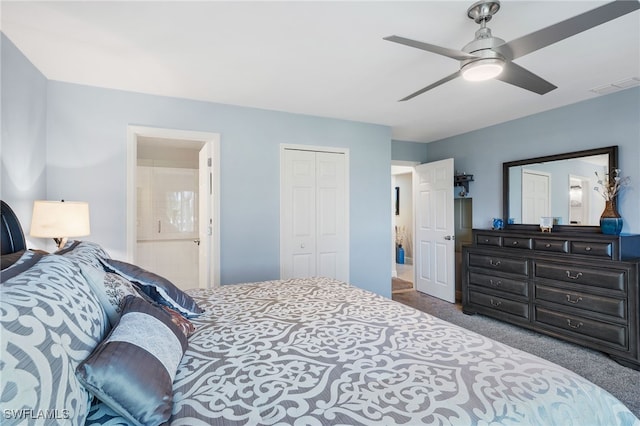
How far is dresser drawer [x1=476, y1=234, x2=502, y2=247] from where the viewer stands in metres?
3.74

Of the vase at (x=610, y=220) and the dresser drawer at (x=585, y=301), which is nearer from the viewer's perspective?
the dresser drawer at (x=585, y=301)

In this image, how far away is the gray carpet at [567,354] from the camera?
2.31 m

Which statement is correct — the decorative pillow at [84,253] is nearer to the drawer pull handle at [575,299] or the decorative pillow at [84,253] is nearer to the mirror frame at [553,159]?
the drawer pull handle at [575,299]

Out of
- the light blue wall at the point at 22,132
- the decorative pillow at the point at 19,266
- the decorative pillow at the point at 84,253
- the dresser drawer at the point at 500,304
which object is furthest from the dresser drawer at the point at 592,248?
the light blue wall at the point at 22,132

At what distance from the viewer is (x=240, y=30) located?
201cm

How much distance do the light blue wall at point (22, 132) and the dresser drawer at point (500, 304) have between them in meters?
4.57

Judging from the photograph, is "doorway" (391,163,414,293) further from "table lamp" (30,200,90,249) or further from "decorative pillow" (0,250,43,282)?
"decorative pillow" (0,250,43,282)

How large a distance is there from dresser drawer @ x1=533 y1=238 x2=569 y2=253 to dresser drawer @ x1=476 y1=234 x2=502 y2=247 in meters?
0.40

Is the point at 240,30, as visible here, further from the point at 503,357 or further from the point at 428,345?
the point at 503,357

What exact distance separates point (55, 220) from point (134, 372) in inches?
76.7

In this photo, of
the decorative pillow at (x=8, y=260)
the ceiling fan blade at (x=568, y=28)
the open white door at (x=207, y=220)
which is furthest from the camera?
the open white door at (x=207, y=220)

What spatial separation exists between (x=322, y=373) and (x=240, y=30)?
2.06 m

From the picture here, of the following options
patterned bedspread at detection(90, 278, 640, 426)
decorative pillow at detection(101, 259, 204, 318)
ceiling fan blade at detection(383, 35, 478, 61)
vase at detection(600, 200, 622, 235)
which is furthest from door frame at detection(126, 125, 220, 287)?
vase at detection(600, 200, 622, 235)

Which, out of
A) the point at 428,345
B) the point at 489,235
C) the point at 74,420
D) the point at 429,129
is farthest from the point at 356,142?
the point at 74,420
